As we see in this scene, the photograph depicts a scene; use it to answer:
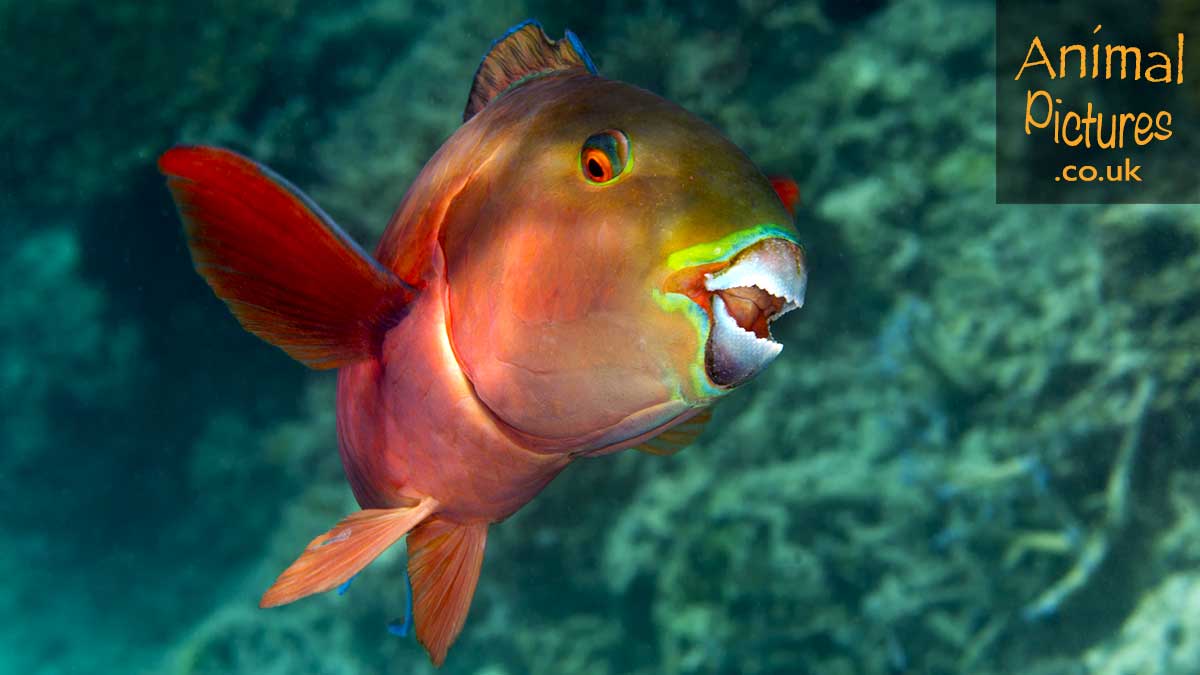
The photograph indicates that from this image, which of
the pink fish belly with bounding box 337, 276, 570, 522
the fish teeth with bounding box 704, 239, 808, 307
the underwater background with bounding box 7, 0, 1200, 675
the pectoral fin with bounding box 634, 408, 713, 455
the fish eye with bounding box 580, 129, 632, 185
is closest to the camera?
the fish teeth with bounding box 704, 239, 808, 307

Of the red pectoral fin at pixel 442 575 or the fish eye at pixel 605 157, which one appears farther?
the red pectoral fin at pixel 442 575

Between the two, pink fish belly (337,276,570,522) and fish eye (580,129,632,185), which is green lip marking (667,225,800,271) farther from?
pink fish belly (337,276,570,522)

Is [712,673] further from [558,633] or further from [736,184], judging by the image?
[736,184]

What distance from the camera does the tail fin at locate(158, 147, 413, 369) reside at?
1.11 m

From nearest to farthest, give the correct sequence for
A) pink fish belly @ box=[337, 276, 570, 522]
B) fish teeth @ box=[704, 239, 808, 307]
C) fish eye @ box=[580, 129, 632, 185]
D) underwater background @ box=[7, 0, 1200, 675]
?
fish teeth @ box=[704, 239, 808, 307], fish eye @ box=[580, 129, 632, 185], pink fish belly @ box=[337, 276, 570, 522], underwater background @ box=[7, 0, 1200, 675]

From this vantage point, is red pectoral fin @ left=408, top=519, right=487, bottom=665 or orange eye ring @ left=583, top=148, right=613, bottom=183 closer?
orange eye ring @ left=583, top=148, right=613, bottom=183

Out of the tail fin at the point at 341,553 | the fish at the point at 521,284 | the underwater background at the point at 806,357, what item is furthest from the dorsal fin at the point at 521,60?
the underwater background at the point at 806,357

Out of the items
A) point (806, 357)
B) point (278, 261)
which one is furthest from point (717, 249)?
point (806, 357)

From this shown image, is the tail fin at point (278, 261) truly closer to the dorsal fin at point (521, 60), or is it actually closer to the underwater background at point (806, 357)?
the dorsal fin at point (521, 60)

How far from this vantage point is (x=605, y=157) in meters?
1.07

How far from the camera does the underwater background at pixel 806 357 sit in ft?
15.5

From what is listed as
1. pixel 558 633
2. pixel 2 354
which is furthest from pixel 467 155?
pixel 2 354

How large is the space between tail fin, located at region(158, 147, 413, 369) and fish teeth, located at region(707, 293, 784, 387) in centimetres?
65

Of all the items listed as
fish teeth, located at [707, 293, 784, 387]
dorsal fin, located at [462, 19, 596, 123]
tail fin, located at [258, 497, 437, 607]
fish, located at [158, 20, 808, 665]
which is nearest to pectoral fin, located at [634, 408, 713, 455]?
fish, located at [158, 20, 808, 665]
